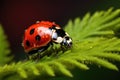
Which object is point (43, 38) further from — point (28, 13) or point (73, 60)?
point (28, 13)

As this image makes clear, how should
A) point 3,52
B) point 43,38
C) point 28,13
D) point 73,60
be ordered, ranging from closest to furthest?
point 73,60
point 43,38
point 3,52
point 28,13

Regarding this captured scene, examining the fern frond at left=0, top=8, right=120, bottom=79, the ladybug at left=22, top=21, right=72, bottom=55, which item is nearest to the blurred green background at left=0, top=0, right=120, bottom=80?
the ladybug at left=22, top=21, right=72, bottom=55

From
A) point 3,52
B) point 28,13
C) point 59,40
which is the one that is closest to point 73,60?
point 59,40

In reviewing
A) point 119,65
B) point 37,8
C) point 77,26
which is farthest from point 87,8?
point 77,26

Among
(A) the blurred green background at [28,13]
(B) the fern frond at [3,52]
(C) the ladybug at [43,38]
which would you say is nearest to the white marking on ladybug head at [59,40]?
(C) the ladybug at [43,38]

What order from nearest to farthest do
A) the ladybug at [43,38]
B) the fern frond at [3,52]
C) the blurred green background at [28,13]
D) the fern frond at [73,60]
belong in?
the fern frond at [73,60], the ladybug at [43,38], the fern frond at [3,52], the blurred green background at [28,13]

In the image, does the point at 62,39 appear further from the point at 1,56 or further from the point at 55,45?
the point at 1,56

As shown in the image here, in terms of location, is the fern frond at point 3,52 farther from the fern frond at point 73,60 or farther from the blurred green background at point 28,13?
the blurred green background at point 28,13

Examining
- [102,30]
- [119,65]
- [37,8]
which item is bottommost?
[119,65]
